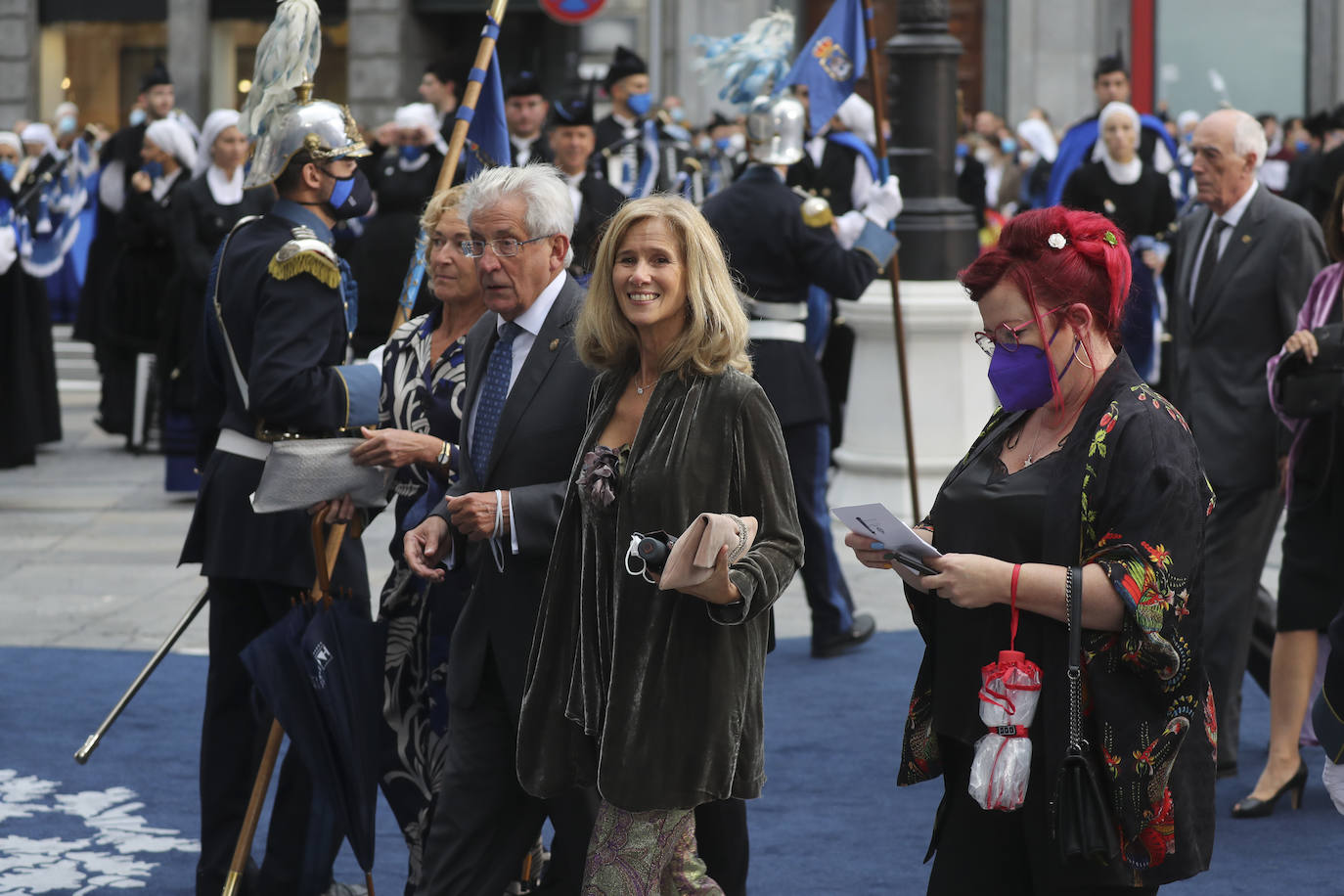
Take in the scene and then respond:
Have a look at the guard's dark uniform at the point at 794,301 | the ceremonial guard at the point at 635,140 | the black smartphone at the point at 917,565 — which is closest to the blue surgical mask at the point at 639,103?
the ceremonial guard at the point at 635,140

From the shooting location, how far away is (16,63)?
29047mm

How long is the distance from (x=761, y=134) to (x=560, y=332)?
3.67 m

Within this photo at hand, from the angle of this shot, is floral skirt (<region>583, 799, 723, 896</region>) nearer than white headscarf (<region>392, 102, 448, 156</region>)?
Yes

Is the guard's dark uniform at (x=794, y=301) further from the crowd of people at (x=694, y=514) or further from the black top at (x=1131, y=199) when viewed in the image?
the black top at (x=1131, y=199)

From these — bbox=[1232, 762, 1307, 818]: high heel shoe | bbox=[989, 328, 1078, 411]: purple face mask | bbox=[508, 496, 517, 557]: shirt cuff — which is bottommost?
bbox=[1232, 762, 1307, 818]: high heel shoe

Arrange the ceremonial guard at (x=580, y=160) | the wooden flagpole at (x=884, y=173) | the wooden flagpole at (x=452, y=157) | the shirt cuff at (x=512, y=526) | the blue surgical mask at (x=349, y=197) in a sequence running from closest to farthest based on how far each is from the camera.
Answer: the shirt cuff at (x=512, y=526)
the blue surgical mask at (x=349, y=197)
the wooden flagpole at (x=452, y=157)
the wooden flagpole at (x=884, y=173)
the ceremonial guard at (x=580, y=160)

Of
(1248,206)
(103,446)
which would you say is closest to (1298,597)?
(1248,206)

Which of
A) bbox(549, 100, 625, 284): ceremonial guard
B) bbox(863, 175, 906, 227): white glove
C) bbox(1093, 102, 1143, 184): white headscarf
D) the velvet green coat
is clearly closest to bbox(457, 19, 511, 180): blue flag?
the velvet green coat

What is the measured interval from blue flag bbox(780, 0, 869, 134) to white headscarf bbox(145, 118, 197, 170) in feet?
16.5

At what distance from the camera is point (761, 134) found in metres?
7.81

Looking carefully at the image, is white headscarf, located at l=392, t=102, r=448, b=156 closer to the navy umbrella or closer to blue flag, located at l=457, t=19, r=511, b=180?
blue flag, located at l=457, t=19, r=511, b=180

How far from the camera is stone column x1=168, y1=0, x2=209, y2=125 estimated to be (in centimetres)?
2858

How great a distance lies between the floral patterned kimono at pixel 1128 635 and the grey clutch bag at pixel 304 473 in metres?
1.73

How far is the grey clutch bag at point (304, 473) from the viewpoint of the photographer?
4531 mm
